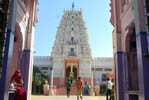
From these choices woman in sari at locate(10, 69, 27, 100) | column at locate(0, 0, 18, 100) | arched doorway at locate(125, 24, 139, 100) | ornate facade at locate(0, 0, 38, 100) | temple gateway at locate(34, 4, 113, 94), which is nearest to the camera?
column at locate(0, 0, 18, 100)

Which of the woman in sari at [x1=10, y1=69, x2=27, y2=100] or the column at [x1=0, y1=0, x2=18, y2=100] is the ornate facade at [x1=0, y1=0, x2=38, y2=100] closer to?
the column at [x1=0, y1=0, x2=18, y2=100]

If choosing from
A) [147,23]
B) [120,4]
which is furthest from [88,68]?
Answer: [147,23]

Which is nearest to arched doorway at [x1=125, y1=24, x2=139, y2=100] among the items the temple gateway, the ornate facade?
the ornate facade

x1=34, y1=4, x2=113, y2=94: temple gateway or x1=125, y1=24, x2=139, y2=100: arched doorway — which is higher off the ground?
x1=34, y1=4, x2=113, y2=94: temple gateway

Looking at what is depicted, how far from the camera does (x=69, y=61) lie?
33.0 metres

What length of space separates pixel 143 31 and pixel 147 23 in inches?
13.0

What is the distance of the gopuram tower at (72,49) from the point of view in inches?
1296

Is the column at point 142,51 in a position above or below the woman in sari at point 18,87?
above

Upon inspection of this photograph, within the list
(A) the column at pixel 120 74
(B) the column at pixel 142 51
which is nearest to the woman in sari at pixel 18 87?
(B) the column at pixel 142 51

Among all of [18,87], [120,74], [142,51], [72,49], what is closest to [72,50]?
[72,49]

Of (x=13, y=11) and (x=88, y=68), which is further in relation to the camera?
(x=88, y=68)

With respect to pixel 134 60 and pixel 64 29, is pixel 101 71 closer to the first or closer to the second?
pixel 64 29

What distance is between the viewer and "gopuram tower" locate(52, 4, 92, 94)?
108ft

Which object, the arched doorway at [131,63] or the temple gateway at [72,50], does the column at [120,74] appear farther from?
the temple gateway at [72,50]
